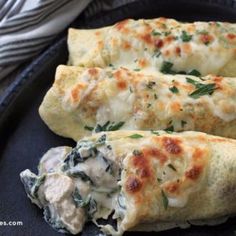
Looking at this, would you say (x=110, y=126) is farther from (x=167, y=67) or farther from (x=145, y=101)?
(x=167, y=67)

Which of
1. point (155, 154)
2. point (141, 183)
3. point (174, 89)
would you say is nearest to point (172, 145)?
point (155, 154)

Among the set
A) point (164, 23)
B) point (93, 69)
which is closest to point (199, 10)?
point (164, 23)

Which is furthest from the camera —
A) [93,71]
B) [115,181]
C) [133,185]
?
[93,71]

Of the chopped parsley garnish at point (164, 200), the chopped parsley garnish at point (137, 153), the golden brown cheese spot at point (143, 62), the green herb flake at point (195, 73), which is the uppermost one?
the golden brown cheese spot at point (143, 62)

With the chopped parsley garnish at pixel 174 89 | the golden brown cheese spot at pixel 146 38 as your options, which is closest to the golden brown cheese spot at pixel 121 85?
the chopped parsley garnish at pixel 174 89

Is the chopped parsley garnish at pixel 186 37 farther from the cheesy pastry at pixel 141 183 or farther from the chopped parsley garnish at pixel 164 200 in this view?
the chopped parsley garnish at pixel 164 200

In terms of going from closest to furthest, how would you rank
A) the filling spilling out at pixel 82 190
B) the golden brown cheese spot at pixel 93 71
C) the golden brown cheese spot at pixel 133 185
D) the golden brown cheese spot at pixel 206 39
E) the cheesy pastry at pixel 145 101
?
the golden brown cheese spot at pixel 133 185 < the filling spilling out at pixel 82 190 < the cheesy pastry at pixel 145 101 < the golden brown cheese spot at pixel 93 71 < the golden brown cheese spot at pixel 206 39
